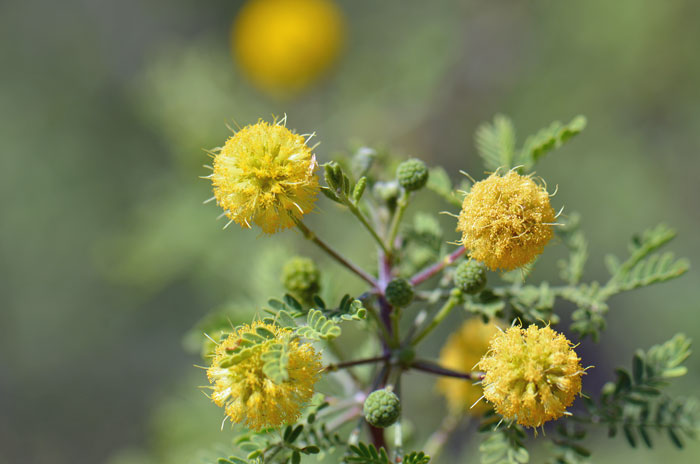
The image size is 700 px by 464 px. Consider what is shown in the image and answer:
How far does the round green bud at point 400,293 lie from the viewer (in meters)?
2.39

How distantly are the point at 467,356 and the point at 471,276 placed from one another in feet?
3.60

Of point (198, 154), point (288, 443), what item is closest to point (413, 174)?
point (288, 443)

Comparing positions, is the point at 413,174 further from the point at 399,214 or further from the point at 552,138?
the point at 552,138

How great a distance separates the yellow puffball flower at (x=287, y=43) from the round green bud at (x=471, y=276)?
5625 mm

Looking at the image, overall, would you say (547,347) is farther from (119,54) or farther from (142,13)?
(142,13)

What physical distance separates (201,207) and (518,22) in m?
6.33

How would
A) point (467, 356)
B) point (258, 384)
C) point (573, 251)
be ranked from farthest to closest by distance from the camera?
point (467, 356)
point (573, 251)
point (258, 384)

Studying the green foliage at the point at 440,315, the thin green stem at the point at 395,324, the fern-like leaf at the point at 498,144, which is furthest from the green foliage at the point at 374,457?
the fern-like leaf at the point at 498,144

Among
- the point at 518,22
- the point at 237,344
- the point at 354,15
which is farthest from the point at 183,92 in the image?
the point at 354,15

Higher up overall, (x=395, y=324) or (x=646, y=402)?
(x=395, y=324)

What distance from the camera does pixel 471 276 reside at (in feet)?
7.73

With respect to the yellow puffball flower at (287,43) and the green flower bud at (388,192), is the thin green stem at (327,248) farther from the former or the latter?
the yellow puffball flower at (287,43)

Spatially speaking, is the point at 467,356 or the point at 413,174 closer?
the point at 413,174

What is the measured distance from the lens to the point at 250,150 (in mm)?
2188
